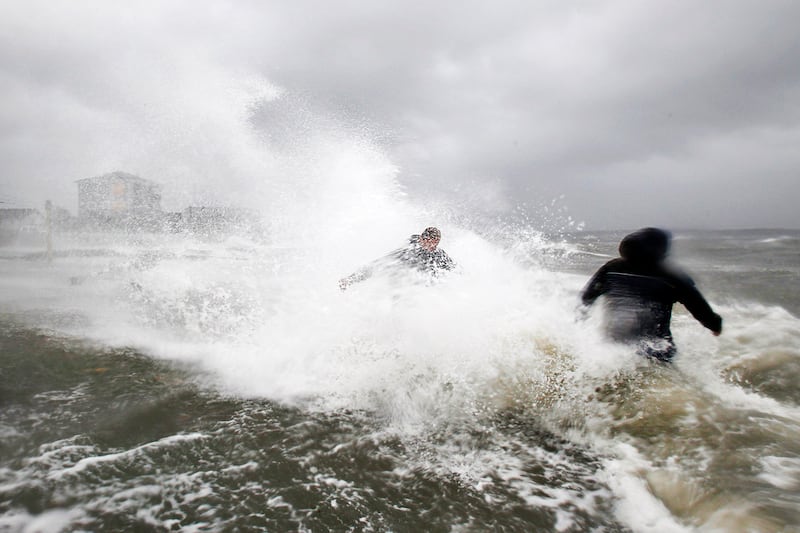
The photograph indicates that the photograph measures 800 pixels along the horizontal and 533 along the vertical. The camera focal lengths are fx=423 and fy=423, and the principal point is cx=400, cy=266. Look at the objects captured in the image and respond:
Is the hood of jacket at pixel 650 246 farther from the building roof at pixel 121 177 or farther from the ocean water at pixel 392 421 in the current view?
the building roof at pixel 121 177

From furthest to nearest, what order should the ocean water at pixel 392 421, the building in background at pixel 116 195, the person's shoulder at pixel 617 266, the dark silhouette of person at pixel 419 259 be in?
the building in background at pixel 116 195 → the dark silhouette of person at pixel 419 259 → the person's shoulder at pixel 617 266 → the ocean water at pixel 392 421

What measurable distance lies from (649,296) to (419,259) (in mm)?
2685

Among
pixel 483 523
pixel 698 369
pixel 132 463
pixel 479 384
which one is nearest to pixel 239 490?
pixel 132 463

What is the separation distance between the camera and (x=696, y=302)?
3.93 metres

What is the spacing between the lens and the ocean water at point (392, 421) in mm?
2498

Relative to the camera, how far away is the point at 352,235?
445 inches

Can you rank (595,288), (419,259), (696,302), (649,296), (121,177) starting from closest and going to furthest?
1. (696,302)
2. (649,296)
3. (595,288)
4. (419,259)
5. (121,177)

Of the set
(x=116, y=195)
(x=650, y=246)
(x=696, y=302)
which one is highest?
(x=116, y=195)

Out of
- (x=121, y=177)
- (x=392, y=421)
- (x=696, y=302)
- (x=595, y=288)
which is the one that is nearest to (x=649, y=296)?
(x=696, y=302)

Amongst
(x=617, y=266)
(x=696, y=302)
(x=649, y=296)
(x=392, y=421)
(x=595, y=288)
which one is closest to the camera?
(x=392, y=421)

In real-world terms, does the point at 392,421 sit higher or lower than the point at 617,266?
lower

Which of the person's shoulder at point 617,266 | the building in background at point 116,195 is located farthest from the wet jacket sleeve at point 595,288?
the building in background at point 116,195

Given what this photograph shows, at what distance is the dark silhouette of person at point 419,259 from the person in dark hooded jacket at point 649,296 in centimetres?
Result: 221

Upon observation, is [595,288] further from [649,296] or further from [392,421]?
[392,421]
